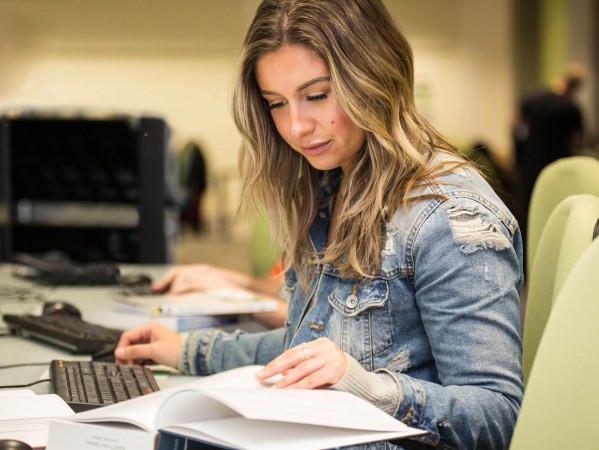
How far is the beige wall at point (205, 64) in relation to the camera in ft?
30.5

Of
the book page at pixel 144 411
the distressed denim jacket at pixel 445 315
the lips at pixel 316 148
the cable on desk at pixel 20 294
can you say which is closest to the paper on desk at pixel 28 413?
the book page at pixel 144 411

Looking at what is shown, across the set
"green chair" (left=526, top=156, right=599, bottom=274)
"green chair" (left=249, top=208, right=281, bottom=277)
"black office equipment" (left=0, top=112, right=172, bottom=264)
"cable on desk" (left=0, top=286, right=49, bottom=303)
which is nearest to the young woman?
"green chair" (left=526, top=156, right=599, bottom=274)

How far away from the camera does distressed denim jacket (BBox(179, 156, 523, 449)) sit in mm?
1015

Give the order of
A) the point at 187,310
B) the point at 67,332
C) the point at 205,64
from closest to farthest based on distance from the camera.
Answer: the point at 67,332 < the point at 187,310 < the point at 205,64

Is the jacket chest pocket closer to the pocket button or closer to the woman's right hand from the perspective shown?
the pocket button

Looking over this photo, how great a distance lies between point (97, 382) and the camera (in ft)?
4.21

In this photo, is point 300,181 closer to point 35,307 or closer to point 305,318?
point 305,318

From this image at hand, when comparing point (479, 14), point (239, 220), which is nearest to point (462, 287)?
point (239, 220)

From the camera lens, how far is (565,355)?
772 millimetres

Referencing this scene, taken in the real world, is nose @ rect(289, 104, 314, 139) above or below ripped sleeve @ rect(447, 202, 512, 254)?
above

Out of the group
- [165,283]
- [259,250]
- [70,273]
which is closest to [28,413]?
[165,283]

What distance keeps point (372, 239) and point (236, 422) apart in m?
0.39

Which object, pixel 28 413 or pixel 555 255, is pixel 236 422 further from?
pixel 555 255

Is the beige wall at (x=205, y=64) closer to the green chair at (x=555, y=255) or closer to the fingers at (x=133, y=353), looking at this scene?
the fingers at (x=133, y=353)
